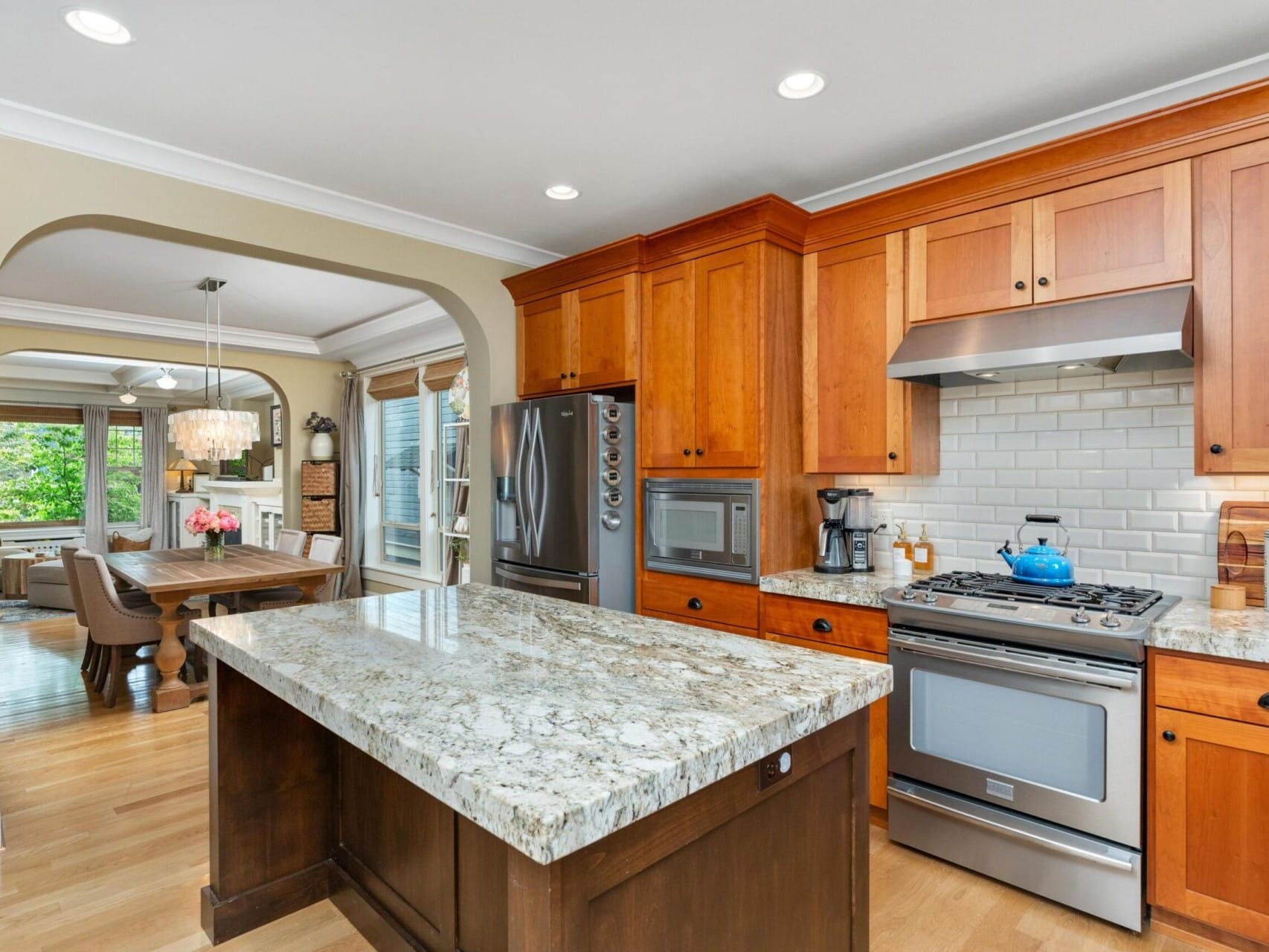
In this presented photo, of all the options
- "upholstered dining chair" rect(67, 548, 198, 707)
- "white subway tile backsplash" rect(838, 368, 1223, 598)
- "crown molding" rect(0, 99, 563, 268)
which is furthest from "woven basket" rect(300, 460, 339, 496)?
"white subway tile backsplash" rect(838, 368, 1223, 598)

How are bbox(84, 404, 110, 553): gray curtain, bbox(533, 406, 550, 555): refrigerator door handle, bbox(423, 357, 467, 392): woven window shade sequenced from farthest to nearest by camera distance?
bbox(84, 404, 110, 553): gray curtain < bbox(423, 357, 467, 392): woven window shade < bbox(533, 406, 550, 555): refrigerator door handle

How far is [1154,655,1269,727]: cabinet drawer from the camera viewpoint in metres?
1.88

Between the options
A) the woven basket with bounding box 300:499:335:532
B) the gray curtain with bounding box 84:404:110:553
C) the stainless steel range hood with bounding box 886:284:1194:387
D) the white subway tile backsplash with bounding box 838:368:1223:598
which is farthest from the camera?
the gray curtain with bounding box 84:404:110:553

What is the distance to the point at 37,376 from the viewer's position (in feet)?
27.0

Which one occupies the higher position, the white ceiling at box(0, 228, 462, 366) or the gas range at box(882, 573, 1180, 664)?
the white ceiling at box(0, 228, 462, 366)

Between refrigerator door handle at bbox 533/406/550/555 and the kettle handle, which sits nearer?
the kettle handle

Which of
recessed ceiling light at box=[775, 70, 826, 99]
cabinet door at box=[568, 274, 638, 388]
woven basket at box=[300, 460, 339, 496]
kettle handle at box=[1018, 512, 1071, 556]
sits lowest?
kettle handle at box=[1018, 512, 1071, 556]

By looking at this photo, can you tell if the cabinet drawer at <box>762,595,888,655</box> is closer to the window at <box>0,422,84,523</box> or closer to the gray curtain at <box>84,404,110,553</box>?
the gray curtain at <box>84,404,110,553</box>

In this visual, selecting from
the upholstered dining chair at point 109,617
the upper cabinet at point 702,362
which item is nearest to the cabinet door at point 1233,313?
the upper cabinet at point 702,362

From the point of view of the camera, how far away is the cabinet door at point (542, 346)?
375cm

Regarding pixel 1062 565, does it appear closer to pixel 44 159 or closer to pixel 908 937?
pixel 908 937

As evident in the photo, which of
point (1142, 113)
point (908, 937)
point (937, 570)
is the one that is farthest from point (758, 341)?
point (908, 937)

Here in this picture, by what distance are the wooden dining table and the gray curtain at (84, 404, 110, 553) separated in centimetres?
588

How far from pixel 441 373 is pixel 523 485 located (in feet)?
8.35
